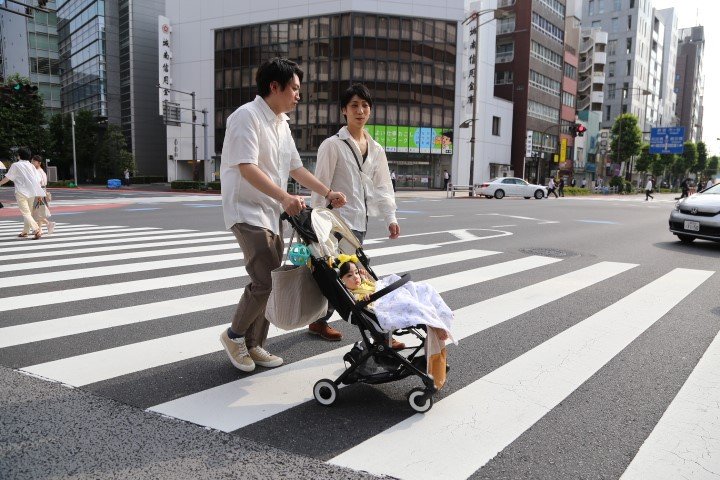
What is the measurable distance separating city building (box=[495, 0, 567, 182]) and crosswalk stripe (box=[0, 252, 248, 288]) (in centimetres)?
4527

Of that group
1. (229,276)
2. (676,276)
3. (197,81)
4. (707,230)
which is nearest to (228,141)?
(229,276)

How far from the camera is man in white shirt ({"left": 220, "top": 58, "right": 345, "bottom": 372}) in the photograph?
2889 millimetres

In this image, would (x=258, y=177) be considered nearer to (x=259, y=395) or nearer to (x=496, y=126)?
(x=259, y=395)

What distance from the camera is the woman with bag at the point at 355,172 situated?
12.4ft

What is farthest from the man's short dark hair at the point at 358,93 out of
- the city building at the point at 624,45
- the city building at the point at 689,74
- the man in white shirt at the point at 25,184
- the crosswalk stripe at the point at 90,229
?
the city building at the point at 689,74

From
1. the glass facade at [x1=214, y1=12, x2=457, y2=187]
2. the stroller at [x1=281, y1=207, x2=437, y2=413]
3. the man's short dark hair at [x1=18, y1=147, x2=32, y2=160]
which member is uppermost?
the glass facade at [x1=214, y1=12, x2=457, y2=187]

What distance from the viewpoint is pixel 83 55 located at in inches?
2298

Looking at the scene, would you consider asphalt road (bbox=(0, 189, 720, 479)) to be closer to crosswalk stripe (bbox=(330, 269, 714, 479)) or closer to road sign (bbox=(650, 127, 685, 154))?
crosswalk stripe (bbox=(330, 269, 714, 479))

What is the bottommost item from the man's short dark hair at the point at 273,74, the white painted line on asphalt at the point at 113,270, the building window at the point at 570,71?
the white painted line on asphalt at the point at 113,270

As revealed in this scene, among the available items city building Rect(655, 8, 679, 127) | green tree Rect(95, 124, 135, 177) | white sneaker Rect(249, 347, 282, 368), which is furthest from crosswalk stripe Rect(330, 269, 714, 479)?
city building Rect(655, 8, 679, 127)

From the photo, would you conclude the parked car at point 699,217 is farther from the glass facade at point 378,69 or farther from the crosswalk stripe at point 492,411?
the glass facade at point 378,69

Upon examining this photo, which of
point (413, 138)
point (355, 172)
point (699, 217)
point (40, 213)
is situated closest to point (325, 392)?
point (355, 172)

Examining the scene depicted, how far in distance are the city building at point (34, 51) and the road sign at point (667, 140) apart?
69291mm

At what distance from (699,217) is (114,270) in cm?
1022
